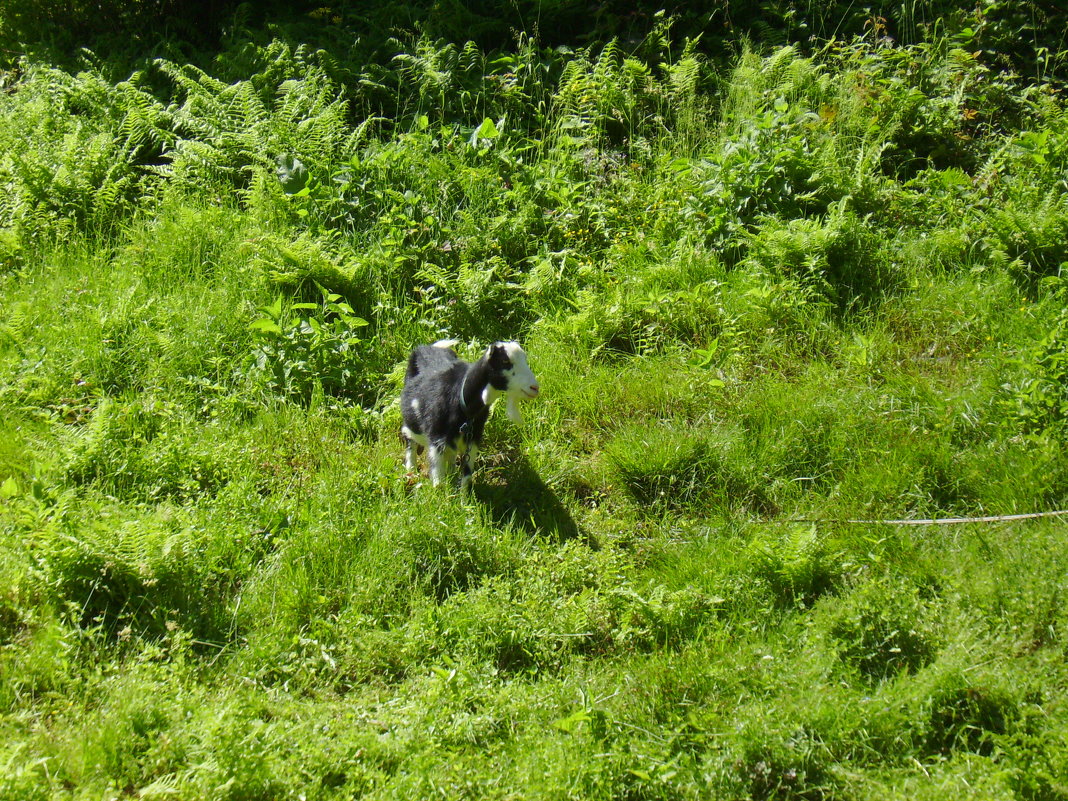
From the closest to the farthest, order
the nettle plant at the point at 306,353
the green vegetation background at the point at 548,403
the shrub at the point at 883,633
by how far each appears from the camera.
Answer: the green vegetation background at the point at 548,403
the shrub at the point at 883,633
the nettle plant at the point at 306,353

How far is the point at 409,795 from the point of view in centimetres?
388

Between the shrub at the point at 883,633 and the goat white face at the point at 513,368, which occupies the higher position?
the goat white face at the point at 513,368

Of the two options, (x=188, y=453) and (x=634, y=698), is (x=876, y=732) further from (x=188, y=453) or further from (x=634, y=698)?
(x=188, y=453)

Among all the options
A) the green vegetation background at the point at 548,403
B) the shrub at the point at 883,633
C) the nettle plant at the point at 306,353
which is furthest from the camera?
the nettle plant at the point at 306,353

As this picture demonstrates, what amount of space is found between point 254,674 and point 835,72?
7.45 meters

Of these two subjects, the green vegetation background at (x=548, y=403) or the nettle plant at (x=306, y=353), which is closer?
the green vegetation background at (x=548, y=403)

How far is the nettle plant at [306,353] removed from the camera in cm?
644

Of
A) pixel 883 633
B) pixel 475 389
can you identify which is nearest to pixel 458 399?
pixel 475 389

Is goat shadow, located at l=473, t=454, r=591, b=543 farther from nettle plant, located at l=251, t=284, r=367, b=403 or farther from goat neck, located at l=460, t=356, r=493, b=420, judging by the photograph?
nettle plant, located at l=251, t=284, r=367, b=403

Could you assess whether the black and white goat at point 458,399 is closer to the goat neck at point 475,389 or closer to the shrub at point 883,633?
the goat neck at point 475,389

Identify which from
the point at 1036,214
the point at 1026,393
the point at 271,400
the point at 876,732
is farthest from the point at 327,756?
the point at 1036,214

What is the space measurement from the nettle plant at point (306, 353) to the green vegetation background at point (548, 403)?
1.2 inches

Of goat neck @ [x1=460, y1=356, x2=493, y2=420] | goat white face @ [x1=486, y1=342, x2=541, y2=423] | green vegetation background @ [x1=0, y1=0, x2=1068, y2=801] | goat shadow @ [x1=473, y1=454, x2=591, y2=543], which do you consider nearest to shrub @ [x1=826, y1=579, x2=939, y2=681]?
green vegetation background @ [x1=0, y1=0, x2=1068, y2=801]

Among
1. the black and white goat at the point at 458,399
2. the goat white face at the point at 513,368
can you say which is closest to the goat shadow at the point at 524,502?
the black and white goat at the point at 458,399
